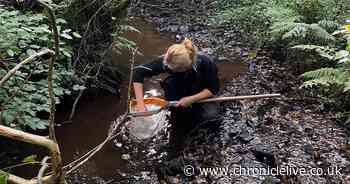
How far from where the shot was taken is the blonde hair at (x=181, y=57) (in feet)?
15.3

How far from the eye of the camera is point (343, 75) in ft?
17.5

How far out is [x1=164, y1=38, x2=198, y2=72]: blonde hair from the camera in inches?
183

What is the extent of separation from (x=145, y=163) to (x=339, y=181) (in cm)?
202

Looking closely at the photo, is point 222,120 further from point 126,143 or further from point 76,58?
point 76,58

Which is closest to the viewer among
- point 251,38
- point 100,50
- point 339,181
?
point 339,181

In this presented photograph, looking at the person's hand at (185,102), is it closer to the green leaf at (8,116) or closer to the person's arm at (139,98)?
the person's arm at (139,98)

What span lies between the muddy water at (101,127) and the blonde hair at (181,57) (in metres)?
1.21

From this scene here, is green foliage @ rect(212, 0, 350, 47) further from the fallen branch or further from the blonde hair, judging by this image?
the fallen branch

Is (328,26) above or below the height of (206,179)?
above

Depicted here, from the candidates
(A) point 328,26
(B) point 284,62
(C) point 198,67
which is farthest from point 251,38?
(C) point 198,67

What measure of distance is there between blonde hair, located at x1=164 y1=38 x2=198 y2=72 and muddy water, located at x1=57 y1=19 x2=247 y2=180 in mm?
1207

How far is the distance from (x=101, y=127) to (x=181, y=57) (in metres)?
1.55

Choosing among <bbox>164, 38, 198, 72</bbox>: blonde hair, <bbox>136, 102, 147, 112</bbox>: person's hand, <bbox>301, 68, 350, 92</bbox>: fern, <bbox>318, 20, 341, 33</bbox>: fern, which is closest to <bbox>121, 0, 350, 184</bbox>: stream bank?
<bbox>301, 68, 350, 92</bbox>: fern

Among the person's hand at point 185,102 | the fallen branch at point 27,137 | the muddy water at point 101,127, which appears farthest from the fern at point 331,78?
the fallen branch at point 27,137
